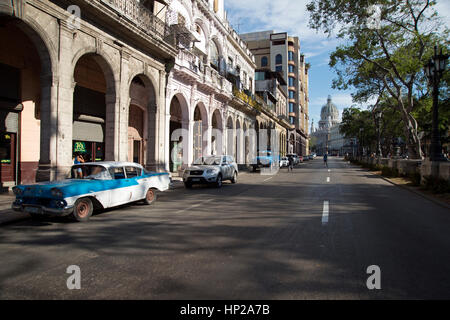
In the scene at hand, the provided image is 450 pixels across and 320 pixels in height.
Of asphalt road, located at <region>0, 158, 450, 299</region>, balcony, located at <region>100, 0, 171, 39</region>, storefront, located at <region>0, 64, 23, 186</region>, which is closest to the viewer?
asphalt road, located at <region>0, 158, 450, 299</region>

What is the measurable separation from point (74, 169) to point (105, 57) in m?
7.31

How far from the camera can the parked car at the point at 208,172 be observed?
48.3 ft

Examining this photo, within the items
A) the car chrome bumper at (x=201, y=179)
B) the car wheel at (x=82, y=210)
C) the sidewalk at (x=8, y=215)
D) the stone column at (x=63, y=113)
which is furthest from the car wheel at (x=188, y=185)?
the car wheel at (x=82, y=210)

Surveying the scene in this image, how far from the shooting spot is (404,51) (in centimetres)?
2102

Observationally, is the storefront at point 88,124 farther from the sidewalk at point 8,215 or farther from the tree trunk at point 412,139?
the tree trunk at point 412,139

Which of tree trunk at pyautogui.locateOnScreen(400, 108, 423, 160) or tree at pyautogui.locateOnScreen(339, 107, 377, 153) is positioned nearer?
tree trunk at pyautogui.locateOnScreen(400, 108, 423, 160)

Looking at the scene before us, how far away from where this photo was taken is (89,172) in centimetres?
832

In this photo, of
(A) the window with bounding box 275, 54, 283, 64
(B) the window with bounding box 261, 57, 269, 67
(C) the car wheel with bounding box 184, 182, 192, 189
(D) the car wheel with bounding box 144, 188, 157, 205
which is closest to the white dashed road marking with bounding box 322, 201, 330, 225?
(D) the car wheel with bounding box 144, 188, 157, 205

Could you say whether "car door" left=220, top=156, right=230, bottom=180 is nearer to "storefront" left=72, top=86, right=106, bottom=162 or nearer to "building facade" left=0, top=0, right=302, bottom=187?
"building facade" left=0, top=0, right=302, bottom=187

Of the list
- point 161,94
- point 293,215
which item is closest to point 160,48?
point 161,94

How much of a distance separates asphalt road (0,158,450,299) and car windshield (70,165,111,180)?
107cm

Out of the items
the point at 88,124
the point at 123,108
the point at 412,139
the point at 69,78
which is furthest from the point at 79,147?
the point at 412,139

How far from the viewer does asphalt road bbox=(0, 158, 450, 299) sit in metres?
3.47

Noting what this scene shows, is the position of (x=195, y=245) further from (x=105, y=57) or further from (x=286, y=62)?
(x=286, y=62)
